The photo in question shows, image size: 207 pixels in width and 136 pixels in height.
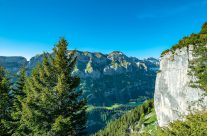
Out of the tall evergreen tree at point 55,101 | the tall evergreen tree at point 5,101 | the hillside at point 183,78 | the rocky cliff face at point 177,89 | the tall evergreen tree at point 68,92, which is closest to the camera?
the tall evergreen tree at point 55,101

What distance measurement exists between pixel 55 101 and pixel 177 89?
31.1 m

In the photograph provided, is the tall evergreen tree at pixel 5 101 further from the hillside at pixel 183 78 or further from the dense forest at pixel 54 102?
the hillside at pixel 183 78

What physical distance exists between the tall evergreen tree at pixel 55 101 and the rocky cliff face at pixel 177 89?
16.9m

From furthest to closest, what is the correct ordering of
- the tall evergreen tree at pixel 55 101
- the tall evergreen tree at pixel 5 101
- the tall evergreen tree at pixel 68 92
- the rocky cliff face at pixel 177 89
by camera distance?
the rocky cliff face at pixel 177 89 < the tall evergreen tree at pixel 5 101 < the tall evergreen tree at pixel 68 92 < the tall evergreen tree at pixel 55 101

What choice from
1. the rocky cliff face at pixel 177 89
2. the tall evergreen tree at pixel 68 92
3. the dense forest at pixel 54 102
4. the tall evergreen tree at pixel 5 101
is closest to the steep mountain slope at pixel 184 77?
the rocky cliff face at pixel 177 89

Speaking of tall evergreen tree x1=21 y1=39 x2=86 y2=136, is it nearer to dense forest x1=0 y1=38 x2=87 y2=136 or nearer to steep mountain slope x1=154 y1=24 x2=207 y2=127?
dense forest x1=0 y1=38 x2=87 y2=136

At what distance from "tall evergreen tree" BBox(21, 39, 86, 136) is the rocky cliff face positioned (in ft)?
55.4

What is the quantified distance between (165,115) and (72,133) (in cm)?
3884

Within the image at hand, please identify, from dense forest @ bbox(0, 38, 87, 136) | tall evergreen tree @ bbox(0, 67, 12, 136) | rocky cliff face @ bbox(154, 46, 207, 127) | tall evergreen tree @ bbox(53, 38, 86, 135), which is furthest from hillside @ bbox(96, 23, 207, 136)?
tall evergreen tree @ bbox(0, 67, 12, 136)

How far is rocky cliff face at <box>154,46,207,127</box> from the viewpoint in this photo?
1802 inches

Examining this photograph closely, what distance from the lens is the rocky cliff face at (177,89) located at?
150 ft

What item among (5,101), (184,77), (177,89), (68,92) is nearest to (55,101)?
(68,92)

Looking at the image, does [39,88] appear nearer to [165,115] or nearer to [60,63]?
[60,63]

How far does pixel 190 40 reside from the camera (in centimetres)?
4512
